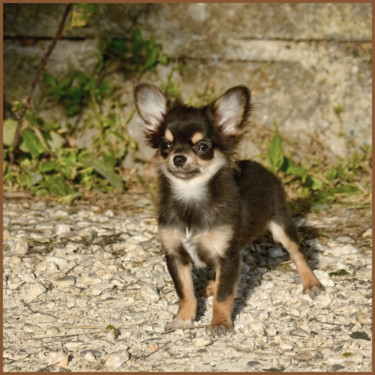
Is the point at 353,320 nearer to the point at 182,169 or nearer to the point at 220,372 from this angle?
the point at 220,372

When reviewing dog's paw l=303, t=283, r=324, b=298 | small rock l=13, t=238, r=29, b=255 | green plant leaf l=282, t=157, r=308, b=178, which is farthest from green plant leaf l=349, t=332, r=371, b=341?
green plant leaf l=282, t=157, r=308, b=178

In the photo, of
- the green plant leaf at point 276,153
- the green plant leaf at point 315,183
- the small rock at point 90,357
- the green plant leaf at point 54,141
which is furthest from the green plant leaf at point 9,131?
the small rock at point 90,357

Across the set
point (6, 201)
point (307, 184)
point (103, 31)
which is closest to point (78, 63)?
point (103, 31)

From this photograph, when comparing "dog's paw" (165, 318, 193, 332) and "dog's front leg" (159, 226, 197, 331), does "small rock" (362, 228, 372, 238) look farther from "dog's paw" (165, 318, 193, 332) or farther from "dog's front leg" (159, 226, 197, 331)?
"dog's paw" (165, 318, 193, 332)

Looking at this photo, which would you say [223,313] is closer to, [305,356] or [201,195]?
[305,356]

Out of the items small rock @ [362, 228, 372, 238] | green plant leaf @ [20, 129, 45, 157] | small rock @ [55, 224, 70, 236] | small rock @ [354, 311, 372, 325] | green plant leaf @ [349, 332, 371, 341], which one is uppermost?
green plant leaf @ [20, 129, 45, 157]

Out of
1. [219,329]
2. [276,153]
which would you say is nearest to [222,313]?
[219,329]
